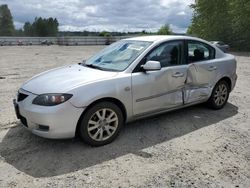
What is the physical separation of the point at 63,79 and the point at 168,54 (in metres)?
1.96

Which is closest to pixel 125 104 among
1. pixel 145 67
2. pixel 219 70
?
pixel 145 67

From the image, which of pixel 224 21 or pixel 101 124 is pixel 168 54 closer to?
pixel 101 124

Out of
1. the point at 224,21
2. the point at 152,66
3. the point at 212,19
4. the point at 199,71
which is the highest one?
the point at 212,19

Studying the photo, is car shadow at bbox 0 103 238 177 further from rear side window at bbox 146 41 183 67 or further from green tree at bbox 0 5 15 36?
green tree at bbox 0 5 15 36

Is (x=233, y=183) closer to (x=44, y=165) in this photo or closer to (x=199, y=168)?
(x=199, y=168)

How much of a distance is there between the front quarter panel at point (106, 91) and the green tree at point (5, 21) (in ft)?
284

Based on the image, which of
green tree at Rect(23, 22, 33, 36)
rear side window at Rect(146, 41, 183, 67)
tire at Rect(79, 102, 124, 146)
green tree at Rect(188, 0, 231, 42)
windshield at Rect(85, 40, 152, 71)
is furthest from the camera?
green tree at Rect(23, 22, 33, 36)

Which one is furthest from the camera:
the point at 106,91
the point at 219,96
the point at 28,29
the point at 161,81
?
the point at 28,29

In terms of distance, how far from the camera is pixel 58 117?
151 inches

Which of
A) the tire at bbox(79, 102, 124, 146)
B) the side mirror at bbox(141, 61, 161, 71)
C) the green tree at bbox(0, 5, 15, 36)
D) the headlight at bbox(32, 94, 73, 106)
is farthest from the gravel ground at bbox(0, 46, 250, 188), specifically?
the green tree at bbox(0, 5, 15, 36)

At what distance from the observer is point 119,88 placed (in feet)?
14.0

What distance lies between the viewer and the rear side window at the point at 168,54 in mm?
4860

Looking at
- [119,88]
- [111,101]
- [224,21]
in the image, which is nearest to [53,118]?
[111,101]

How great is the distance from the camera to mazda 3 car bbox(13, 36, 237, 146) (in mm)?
3908
